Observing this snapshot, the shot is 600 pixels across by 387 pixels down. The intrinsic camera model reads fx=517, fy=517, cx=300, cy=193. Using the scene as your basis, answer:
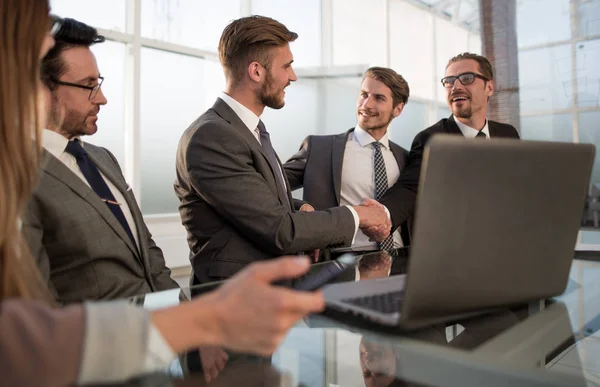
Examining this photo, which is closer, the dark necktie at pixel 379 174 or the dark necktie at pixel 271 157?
the dark necktie at pixel 271 157

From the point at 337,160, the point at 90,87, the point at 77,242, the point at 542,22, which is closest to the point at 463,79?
the point at 337,160

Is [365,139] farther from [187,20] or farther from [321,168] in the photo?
[187,20]

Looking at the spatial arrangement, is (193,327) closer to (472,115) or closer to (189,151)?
(189,151)

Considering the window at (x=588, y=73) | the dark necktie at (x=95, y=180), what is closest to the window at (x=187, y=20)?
the window at (x=588, y=73)

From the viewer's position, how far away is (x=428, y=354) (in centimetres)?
77

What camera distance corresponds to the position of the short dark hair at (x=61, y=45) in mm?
1937

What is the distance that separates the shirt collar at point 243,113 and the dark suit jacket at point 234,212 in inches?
5.8

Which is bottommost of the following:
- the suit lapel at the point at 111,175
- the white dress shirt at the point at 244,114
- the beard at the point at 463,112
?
the suit lapel at the point at 111,175

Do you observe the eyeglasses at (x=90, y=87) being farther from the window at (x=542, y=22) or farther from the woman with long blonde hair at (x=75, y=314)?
the window at (x=542, y=22)

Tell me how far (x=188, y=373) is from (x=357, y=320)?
0.31 m

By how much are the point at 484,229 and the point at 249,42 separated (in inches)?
69.2

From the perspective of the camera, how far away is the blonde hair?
74cm

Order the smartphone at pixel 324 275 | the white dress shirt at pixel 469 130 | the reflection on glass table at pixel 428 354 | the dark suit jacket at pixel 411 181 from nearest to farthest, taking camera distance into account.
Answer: the reflection on glass table at pixel 428 354 < the smartphone at pixel 324 275 < the dark suit jacket at pixel 411 181 < the white dress shirt at pixel 469 130

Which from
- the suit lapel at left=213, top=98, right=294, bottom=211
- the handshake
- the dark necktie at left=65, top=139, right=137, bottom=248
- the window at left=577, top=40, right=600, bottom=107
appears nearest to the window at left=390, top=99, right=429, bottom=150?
the window at left=577, top=40, right=600, bottom=107
